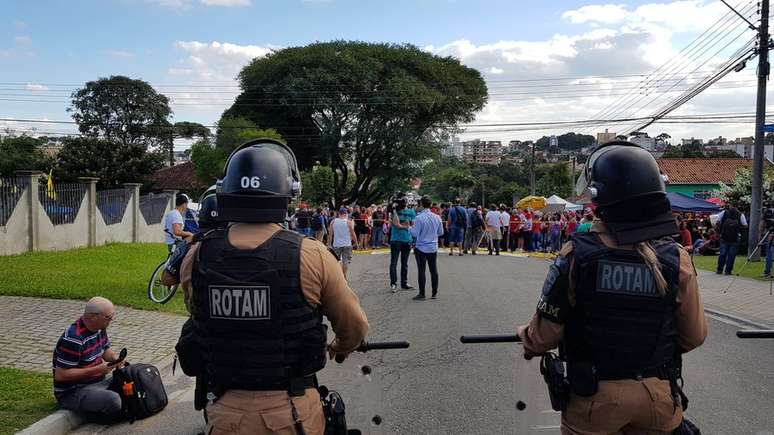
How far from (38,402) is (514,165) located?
270 ft

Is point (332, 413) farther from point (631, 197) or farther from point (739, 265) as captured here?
point (739, 265)

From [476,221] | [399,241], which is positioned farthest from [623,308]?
[476,221]

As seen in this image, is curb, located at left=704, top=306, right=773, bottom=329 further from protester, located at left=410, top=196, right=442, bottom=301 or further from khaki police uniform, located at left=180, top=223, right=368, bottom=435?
khaki police uniform, located at left=180, top=223, right=368, bottom=435

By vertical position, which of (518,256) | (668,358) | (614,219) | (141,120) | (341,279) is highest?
(141,120)

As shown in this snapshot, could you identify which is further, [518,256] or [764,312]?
[518,256]

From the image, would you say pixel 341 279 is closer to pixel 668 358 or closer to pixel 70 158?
pixel 668 358

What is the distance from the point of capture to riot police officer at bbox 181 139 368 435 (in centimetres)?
252

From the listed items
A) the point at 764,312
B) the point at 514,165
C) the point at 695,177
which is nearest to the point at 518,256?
the point at 764,312

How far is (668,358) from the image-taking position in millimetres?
2748

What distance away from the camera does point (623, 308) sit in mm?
2656

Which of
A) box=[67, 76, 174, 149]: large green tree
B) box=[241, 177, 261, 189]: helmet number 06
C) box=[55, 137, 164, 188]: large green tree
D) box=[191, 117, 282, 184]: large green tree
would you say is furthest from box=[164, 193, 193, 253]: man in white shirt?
→ box=[67, 76, 174, 149]: large green tree

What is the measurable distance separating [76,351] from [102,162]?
39252mm

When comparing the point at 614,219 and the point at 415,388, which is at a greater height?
the point at 614,219

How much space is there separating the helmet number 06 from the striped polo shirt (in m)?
3.25
